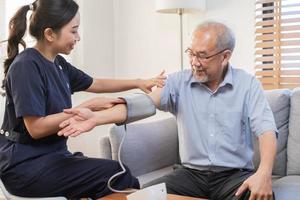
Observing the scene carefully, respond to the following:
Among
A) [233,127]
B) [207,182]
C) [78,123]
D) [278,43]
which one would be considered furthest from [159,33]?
[78,123]

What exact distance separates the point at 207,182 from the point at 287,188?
1.21 feet

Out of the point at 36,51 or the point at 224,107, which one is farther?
the point at 224,107

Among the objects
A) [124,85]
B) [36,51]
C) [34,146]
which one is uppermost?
[36,51]

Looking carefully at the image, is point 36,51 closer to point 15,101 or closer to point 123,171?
point 15,101

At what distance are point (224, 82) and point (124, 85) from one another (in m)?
0.47

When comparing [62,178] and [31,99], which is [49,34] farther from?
[62,178]

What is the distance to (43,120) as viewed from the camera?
1.43 metres

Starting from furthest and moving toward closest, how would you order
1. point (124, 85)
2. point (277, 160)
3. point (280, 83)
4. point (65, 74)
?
point (280, 83) < point (277, 160) < point (124, 85) < point (65, 74)

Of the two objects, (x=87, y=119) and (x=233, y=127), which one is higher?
(x=87, y=119)

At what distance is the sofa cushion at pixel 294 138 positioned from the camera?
2.14 m

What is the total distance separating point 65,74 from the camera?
1.76m

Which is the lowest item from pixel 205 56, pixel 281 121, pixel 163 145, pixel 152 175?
pixel 152 175

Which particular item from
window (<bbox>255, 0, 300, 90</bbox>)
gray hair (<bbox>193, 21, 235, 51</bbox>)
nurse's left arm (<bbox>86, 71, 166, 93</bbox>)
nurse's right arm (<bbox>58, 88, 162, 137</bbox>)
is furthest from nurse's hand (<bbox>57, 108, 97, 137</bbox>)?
window (<bbox>255, 0, 300, 90</bbox>)

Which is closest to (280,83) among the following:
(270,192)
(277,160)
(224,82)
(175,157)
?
(277,160)
